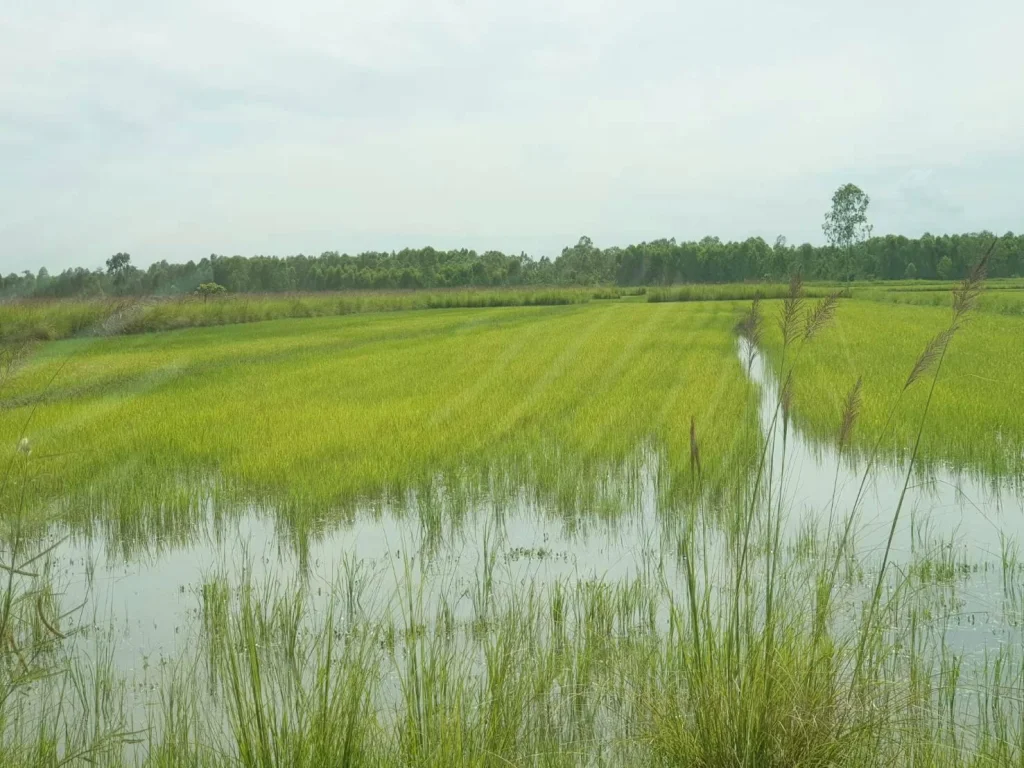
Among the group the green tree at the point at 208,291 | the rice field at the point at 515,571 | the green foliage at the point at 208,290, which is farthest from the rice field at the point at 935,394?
the green foliage at the point at 208,290

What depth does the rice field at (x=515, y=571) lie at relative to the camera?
2078 millimetres

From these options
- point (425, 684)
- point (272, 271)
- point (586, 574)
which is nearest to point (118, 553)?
point (586, 574)

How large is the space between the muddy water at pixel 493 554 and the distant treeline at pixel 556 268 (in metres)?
8.65

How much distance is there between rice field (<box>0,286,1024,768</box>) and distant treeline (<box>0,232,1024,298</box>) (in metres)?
6.99

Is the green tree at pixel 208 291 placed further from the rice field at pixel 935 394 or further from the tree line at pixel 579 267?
the rice field at pixel 935 394

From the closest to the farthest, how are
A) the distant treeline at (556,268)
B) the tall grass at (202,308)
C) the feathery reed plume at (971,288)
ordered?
1. the feathery reed plume at (971,288)
2. the tall grass at (202,308)
3. the distant treeline at (556,268)

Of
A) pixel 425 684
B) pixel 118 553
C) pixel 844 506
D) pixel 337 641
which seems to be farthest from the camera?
pixel 844 506

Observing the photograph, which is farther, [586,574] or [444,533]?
[444,533]

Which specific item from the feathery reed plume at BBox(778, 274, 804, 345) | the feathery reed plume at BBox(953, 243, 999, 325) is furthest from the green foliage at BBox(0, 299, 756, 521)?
the feathery reed plume at BBox(953, 243, 999, 325)

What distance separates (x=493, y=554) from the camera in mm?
3361

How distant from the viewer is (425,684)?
2152 millimetres

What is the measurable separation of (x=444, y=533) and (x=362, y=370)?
6830mm

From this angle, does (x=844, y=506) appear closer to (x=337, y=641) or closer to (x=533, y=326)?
(x=337, y=641)

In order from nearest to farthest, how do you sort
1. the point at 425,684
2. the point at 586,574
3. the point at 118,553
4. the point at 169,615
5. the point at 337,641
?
the point at 425,684 < the point at 337,641 < the point at 169,615 < the point at 586,574 < the point at 118,553
